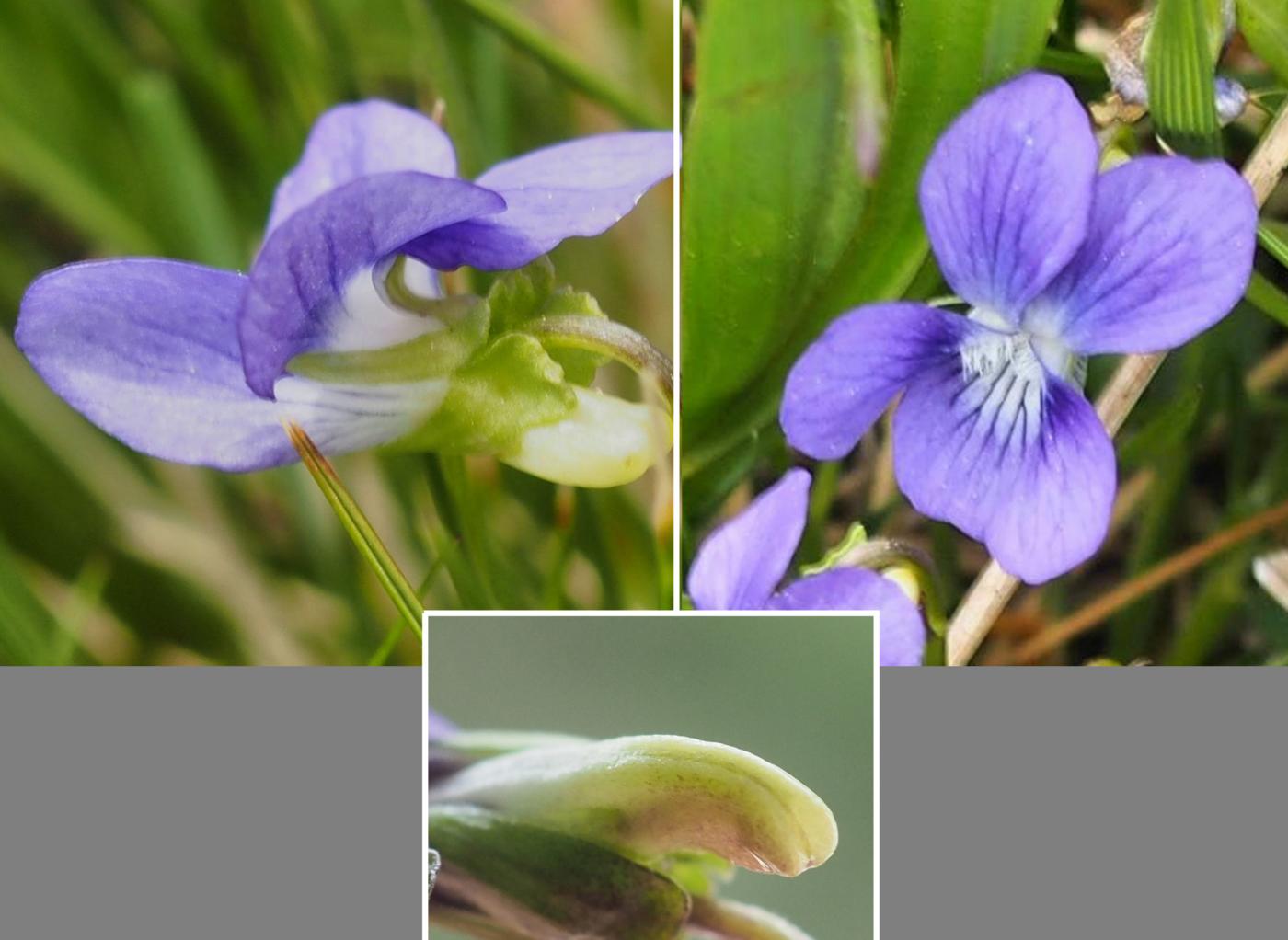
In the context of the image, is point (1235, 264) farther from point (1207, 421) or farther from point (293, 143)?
point (293, 143)

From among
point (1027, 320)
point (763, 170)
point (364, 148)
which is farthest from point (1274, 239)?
point (364, 148)

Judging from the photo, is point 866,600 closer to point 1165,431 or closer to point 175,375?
point 1165,431

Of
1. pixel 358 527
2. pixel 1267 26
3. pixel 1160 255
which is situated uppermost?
pixel 1267 26

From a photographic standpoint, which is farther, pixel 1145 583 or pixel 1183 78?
pixel 1145 583

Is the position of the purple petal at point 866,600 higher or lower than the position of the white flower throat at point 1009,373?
lower

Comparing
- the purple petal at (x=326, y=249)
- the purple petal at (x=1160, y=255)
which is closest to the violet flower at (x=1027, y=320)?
the purple petal at (x=1160, y=255)

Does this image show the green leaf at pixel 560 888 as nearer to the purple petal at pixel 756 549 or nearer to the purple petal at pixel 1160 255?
the purple petal at pixel 756 549
